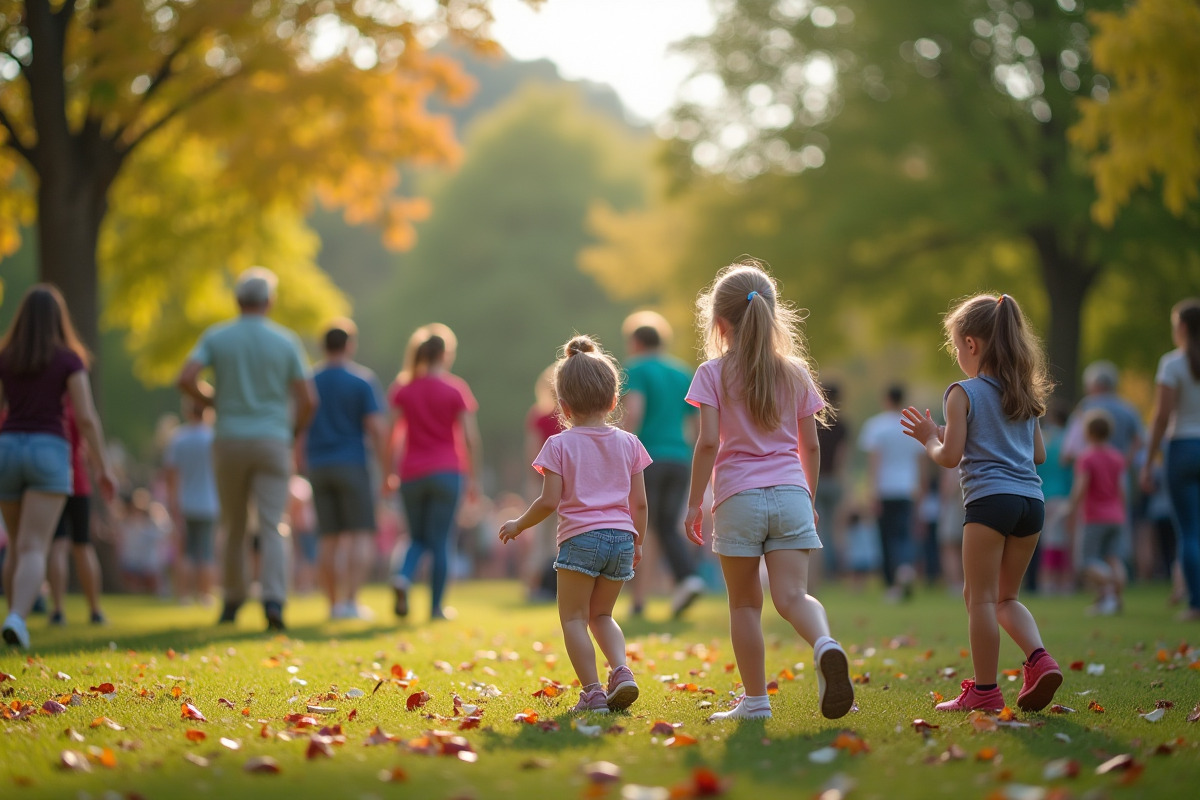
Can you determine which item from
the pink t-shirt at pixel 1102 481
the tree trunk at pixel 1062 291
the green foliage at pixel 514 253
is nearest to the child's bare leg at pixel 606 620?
the pink t-shirt at pixel 1102 481

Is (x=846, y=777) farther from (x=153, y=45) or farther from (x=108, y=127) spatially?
(x=108, y=127)

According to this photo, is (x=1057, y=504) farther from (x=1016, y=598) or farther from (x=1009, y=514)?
(x=1009, y=514)

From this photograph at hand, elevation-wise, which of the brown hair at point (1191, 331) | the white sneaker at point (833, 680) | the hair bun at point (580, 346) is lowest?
the white sneaker at point (833, 680)

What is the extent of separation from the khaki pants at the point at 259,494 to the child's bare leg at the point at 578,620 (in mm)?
4405

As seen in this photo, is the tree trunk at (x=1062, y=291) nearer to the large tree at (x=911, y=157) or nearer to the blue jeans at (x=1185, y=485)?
the large tree at (x=911, y=157)

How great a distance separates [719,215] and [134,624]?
53.2 ft

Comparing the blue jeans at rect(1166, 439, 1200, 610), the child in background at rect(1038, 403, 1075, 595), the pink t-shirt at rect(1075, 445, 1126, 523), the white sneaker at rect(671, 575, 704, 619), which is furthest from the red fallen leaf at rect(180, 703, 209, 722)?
the child in background at rect(1038, 403, 1075, 595)

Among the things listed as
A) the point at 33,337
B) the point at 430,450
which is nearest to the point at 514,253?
the point at 430,450

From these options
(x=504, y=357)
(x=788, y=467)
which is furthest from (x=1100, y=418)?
(x=504, y=357)

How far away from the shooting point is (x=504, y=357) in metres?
44.7

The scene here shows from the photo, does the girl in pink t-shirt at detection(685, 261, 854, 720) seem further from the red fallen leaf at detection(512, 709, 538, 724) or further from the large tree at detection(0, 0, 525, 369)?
the large tree at detection(0, 0, 525, 369)

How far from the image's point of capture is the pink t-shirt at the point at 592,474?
5.52m

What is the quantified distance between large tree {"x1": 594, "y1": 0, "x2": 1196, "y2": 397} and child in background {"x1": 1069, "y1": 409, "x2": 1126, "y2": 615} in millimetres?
8375

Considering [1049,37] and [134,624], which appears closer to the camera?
[134,624]
